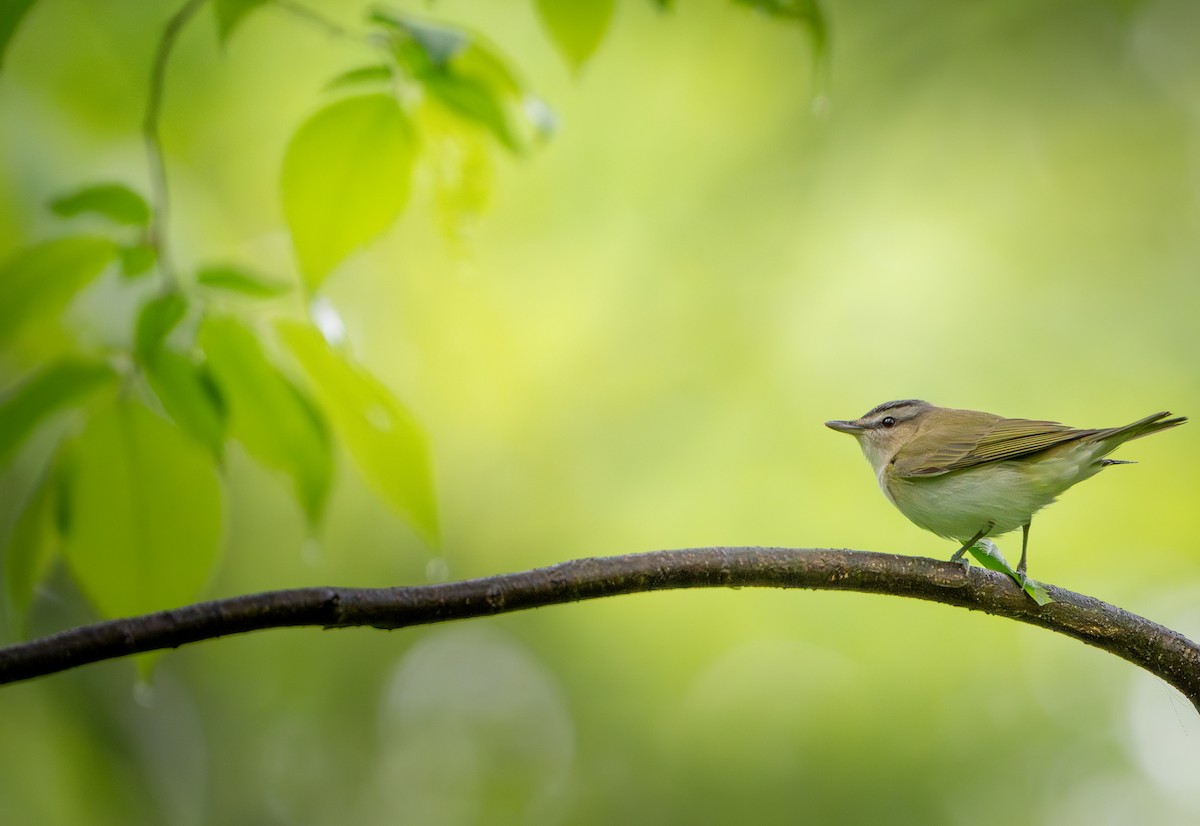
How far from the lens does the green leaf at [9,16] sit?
1.32m

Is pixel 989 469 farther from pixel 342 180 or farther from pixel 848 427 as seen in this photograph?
pixel 342 180

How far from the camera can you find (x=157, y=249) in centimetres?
167

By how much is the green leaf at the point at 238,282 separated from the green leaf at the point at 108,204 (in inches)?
5.1

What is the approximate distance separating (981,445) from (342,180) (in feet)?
6.49

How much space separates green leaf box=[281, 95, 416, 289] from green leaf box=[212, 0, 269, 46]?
6.8 inches

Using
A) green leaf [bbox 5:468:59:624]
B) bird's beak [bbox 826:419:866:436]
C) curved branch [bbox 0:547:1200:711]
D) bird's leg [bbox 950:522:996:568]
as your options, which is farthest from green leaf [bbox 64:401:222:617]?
bird's beak [bbox 826:419:866:436]

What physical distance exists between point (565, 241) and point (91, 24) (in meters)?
2.90

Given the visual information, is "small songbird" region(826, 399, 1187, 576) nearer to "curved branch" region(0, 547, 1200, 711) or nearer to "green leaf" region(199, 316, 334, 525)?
"curved branch" region(0, 547, 1200, 711)

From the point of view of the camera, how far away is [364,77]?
1.60 metres

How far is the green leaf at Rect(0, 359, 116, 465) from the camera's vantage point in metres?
1.56

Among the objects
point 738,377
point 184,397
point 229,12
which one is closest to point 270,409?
point 184,397

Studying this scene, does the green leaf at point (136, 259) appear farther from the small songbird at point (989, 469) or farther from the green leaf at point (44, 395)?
the small songbird at point (989, 469)

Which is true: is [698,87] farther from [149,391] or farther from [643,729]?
[149,391]

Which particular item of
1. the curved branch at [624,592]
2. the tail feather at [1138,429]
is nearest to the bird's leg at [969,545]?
the curved branch at [624,592]
